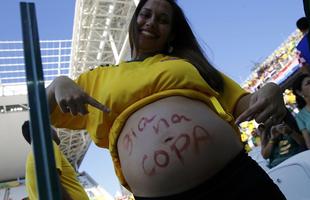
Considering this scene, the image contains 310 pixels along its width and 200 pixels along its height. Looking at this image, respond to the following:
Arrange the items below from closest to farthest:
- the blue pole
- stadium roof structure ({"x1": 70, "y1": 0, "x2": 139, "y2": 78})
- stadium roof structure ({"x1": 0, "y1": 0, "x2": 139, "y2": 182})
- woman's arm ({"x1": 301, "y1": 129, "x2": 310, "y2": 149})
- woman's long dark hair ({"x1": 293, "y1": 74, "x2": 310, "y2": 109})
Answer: the blue pole
woman's arm ({"x1": 301, "y1": 129, "x2": 310, "y2": 149})
woman's long dark hair ({"x1": 293, "y1": 74, "x2": 310, "y2": 109})
stadium roof structure ({"x1": 70, "y1": 0, "x2": 139, "y2": 78})
stadium roof structure ({"x1": 0, "y1": 0, "x2": 139, "y2": 182})

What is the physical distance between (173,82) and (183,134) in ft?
0.45

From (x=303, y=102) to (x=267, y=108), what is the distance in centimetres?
154

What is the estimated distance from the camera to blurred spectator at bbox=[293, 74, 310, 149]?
1988 mm

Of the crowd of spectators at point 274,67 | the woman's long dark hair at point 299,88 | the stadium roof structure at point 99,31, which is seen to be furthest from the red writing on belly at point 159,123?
the stadium roof structure at point 99,31

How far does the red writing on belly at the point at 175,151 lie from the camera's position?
32.1 inches

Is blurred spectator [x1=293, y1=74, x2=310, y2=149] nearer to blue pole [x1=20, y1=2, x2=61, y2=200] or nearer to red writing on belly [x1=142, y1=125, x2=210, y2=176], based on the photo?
red writing on belly [x1=142, y1=125, x2=210, y2=176]

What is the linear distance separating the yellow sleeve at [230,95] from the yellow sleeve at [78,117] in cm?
34

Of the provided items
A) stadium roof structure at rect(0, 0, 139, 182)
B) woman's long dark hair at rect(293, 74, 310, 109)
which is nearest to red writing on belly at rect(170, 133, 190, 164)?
woman's long dark hair at rect(293, 74, 310, 109)

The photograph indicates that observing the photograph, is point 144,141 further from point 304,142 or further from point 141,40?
point 304,142

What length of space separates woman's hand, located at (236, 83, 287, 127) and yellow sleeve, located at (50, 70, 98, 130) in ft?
1.34

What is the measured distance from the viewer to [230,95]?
1020mm

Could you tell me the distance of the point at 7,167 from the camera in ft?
68.7

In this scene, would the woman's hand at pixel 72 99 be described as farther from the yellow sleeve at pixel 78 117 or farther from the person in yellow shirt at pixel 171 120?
the yellow sleeve at pixel 78 117

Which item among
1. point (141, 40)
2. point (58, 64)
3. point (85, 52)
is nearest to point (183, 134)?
point (141, 40)
